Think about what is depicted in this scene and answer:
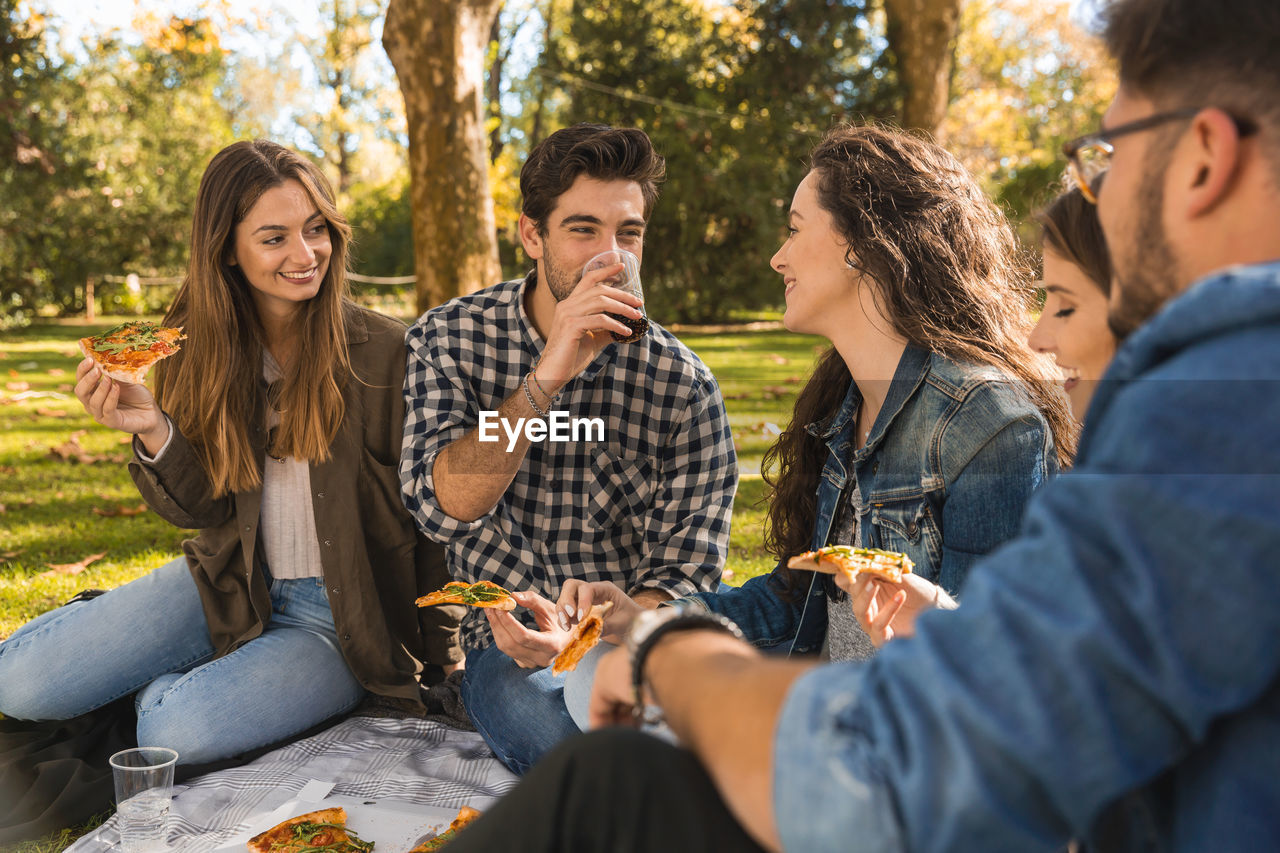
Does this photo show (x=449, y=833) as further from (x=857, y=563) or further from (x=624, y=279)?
(x=624, y=279)

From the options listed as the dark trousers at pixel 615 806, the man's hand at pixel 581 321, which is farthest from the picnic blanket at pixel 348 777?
the dark trousers at pixel 615 806

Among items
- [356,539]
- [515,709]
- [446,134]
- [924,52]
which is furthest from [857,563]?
[924,52]

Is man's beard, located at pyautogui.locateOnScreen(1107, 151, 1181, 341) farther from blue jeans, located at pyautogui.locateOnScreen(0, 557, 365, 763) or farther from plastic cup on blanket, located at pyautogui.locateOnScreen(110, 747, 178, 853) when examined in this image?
blue jeans, located at pyautogui.locateOnScreen(0, 557, 365, 763)

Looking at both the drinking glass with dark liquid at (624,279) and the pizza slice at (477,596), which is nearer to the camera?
the pizza slice at (477,596)

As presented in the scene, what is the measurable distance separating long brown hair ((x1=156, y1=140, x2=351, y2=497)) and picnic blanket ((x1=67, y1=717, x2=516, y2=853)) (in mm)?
1001

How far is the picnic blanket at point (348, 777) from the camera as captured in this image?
300 cm

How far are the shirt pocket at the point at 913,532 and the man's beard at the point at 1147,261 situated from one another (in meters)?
1.30

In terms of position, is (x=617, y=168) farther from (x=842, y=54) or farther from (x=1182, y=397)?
(x=842, y=54)

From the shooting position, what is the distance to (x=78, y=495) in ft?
23.3

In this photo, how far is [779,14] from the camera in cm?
1722

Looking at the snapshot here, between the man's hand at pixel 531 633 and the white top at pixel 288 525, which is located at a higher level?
the white top at pixel 288 525

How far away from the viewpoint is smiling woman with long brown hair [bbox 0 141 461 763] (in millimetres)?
3568

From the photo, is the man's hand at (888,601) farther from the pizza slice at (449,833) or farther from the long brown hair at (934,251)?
the pizza slice at (449,833)

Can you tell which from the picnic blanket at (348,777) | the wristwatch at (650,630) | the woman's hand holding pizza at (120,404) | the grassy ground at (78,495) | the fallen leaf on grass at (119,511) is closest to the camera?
the wristwatch at (650,630)
